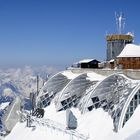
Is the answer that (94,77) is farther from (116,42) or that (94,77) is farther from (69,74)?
(116,42)

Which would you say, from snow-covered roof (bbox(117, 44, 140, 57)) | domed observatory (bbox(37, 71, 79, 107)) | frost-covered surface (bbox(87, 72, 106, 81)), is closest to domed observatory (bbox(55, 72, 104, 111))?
frost-covered surface (bbox(87, 72, 106, 81))

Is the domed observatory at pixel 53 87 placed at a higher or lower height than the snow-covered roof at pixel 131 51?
lower

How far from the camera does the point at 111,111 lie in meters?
39.0

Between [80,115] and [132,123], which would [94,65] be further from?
[132,123]

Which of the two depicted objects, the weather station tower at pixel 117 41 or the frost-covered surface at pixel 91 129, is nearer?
the frost-covered surface at pixel 91 129

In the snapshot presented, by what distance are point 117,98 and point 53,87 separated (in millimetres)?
23484

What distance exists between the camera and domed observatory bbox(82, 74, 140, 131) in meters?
34.4

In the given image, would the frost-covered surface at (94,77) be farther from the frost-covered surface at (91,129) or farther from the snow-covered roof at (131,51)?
the frost-covered surface at (91,129)

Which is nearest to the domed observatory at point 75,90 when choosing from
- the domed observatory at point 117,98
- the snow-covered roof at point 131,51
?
the snow-covered roof at point 131,51

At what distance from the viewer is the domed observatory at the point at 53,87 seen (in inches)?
A: 2342

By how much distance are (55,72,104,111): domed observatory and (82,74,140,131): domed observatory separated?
6.07m

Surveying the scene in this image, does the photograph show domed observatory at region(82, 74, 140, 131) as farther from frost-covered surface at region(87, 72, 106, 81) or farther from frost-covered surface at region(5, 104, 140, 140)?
frost-covered surface at region(87, 72, 106, 81)

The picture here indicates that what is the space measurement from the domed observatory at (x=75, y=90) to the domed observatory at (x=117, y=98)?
6069 millimetres

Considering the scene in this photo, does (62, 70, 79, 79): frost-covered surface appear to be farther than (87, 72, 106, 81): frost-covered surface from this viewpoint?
Yes
